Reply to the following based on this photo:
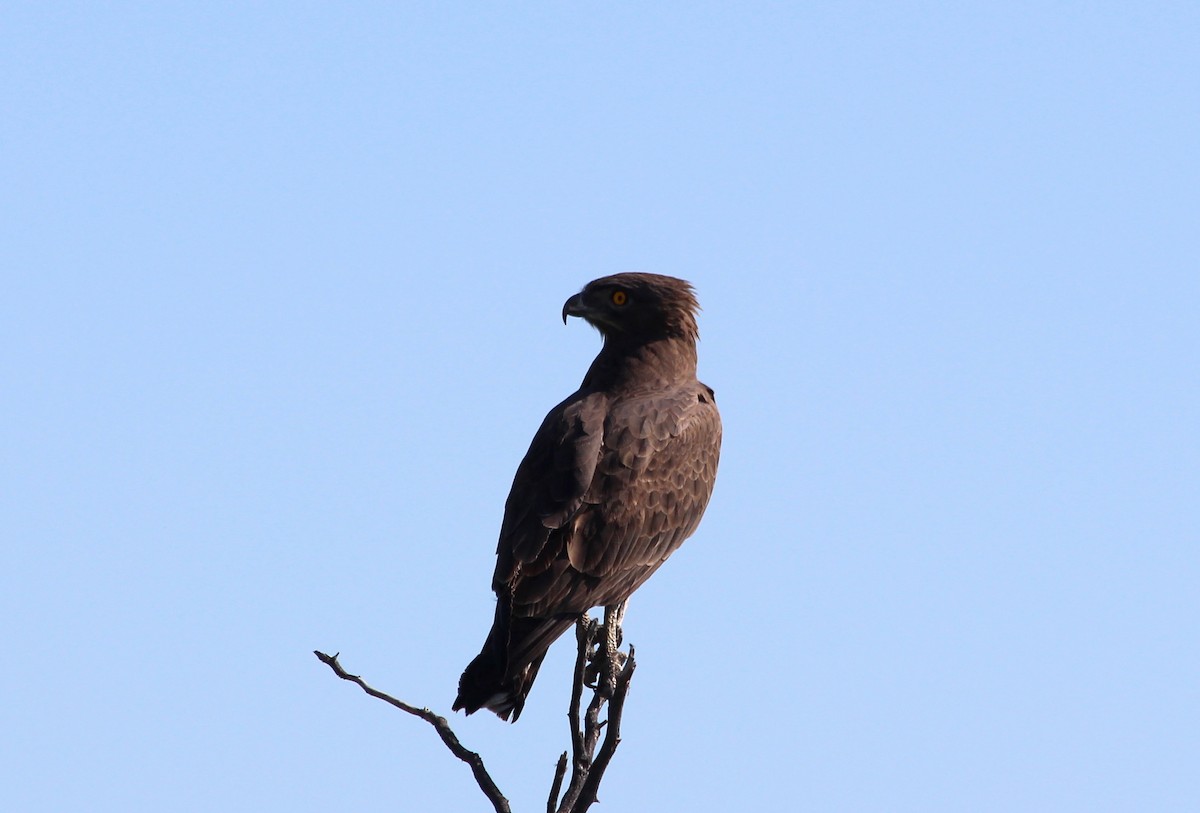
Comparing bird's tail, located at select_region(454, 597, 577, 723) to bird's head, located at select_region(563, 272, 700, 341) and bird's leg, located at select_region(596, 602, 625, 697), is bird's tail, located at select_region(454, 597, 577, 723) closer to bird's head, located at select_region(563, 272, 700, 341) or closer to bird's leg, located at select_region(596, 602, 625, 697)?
bird's leg, located at select_region(596, 602, 625, 697)

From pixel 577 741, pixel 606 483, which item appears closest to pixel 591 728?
pixel 577 741

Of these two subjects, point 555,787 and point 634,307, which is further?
point 634,307

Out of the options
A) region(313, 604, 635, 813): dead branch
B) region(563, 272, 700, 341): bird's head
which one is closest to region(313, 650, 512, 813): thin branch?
region(313, 604, 635, 813): dead branch

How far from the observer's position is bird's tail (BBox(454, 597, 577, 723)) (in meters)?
7.48

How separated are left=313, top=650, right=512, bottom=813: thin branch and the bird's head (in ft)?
14.0

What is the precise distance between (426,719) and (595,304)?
174 inches

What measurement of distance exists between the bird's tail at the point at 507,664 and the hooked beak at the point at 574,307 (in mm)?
2609

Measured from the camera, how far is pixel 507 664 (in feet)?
25.1

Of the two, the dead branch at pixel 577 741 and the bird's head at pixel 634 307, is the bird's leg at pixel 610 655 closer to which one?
the dead branch at pixel 577 741

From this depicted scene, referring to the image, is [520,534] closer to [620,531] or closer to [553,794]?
[620,531]

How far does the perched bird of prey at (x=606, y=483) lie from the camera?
796cm

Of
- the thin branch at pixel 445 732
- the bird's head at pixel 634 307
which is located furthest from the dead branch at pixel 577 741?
the bird's head at pixel 634 307

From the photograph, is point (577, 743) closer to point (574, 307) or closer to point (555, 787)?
point (555, 787)

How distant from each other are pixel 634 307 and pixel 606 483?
62.8 inches
